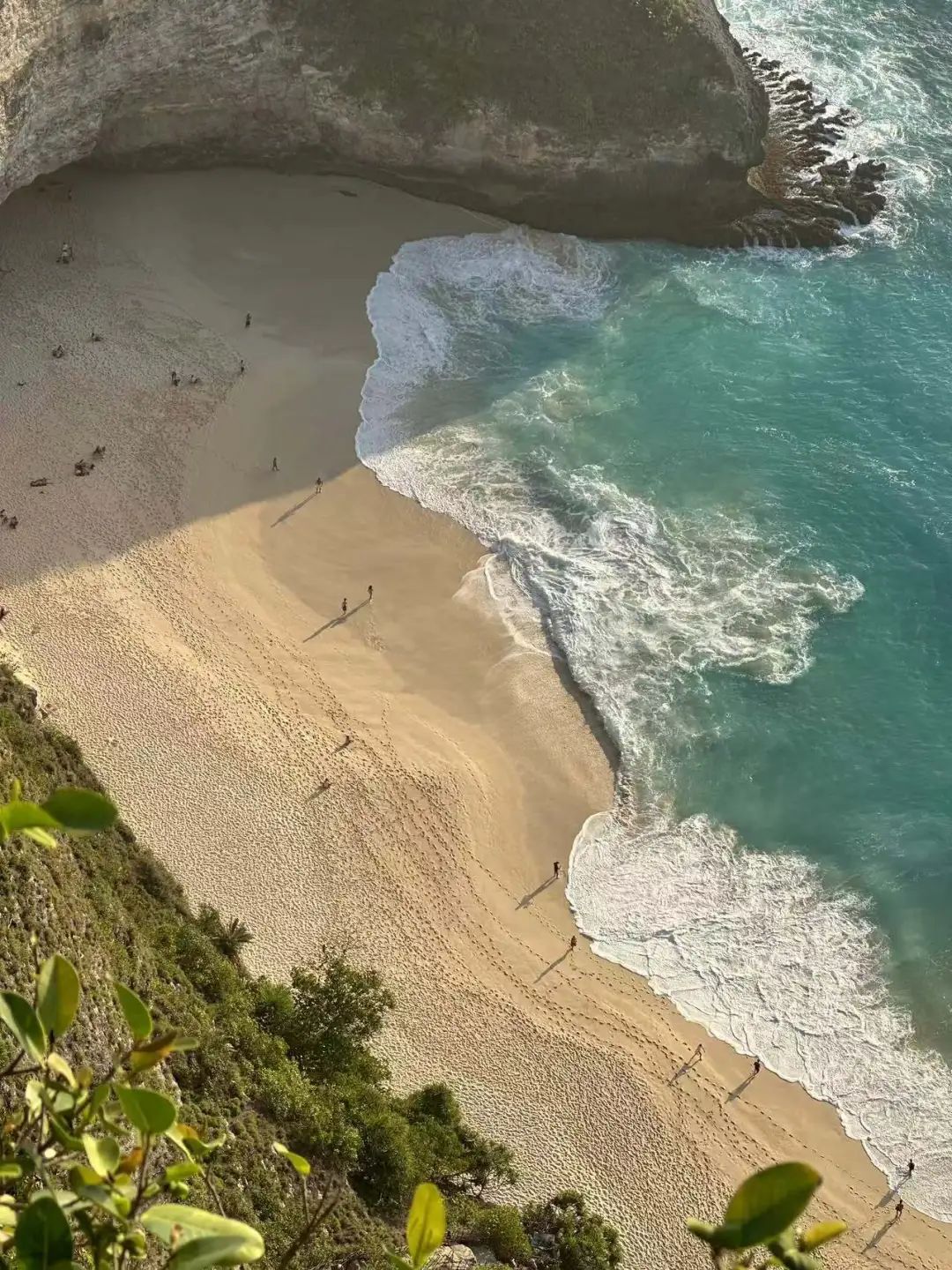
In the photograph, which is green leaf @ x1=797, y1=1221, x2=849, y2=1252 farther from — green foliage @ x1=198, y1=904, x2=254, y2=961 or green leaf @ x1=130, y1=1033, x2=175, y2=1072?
green foliage @ x1=198, y1=904, x2=254, y2=961

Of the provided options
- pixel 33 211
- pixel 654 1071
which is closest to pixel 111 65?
pixel 33 211

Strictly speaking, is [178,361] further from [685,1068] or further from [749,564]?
[685,1068]

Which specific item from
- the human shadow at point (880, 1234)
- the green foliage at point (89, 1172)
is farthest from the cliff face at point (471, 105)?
the green foliage at point (89, 1172)

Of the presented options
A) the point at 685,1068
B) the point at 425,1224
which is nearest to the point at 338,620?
the point at 685,1068

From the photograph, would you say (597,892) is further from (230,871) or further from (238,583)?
(238,583)

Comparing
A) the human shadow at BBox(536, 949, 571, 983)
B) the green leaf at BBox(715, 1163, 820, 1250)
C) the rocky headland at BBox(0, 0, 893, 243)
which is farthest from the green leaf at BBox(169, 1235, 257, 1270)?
the rocky headland at BBox(0, 0, 893, 243)

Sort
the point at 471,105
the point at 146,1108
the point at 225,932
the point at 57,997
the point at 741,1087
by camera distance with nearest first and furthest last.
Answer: the point at 146,1108 → the point at 57,997 → the point at 225,932 → the point at 741,1087 → the point at 471,105

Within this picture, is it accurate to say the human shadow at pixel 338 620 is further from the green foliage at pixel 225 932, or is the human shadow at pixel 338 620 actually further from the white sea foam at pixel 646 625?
the green foliage at pixel 225 932
